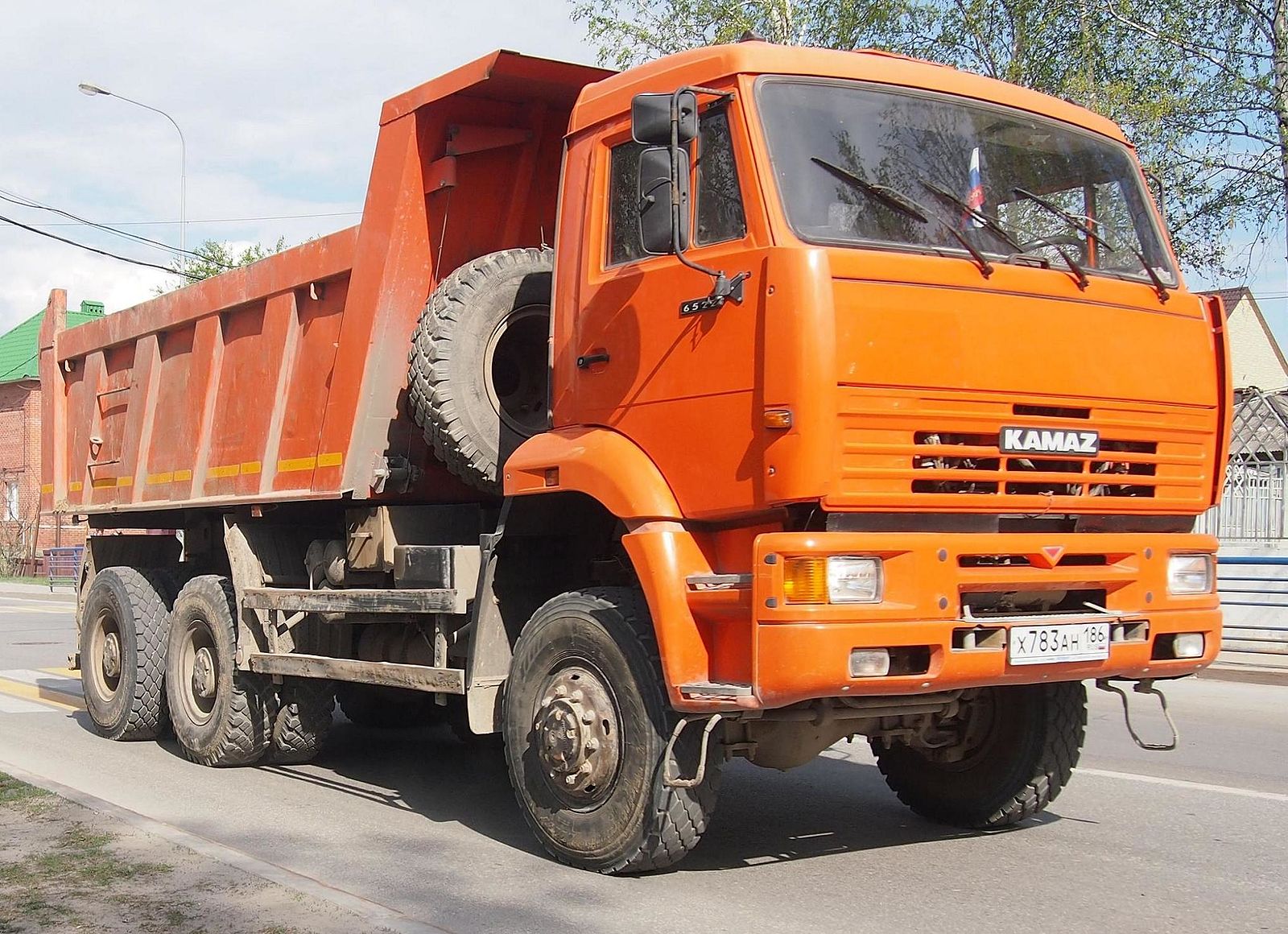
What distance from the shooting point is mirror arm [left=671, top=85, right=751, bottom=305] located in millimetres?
5043

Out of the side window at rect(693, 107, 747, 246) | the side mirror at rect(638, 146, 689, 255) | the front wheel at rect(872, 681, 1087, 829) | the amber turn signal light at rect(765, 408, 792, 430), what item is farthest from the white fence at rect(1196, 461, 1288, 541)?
the amber turn signal light at rect(765, 408, 792, 430)

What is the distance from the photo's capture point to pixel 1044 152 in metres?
5.77

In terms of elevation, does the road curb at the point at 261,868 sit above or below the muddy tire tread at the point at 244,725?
below

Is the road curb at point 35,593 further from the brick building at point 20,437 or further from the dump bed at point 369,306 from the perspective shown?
the dump bed at point 369,306

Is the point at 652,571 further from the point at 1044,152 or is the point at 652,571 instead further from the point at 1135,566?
the point at 1044,152

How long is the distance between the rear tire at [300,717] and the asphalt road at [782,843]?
0.51 feet

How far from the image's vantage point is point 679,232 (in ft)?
16.9

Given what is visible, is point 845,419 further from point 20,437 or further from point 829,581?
point 20,437

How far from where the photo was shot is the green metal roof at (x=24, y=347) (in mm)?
45656

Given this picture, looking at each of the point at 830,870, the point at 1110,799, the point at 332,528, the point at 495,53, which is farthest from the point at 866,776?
the point at 495,53

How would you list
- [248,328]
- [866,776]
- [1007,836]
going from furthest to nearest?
[248,328]
[866,776]
[1007,836]

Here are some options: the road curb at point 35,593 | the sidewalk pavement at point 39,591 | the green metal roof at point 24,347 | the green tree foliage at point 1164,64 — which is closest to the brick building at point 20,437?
the green metal roof at point 24,347

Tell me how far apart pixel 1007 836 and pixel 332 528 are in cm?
411

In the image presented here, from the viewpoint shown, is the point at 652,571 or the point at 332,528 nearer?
the point at 652,571
